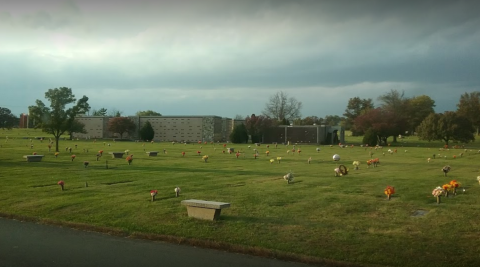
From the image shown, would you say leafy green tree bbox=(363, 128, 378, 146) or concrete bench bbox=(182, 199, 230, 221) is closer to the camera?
concrete bench bbox=(182, 199, 230, 221)

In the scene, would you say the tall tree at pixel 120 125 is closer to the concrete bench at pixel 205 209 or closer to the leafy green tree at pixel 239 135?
the leafy green tree at pixel 239 135

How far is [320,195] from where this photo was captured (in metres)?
13.4

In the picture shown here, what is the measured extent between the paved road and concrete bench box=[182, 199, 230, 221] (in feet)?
5.15

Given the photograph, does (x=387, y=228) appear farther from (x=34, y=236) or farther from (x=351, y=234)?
(x=34, y=236)

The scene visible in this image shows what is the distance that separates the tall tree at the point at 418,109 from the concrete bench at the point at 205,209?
7717 centimetres

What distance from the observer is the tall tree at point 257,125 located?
71.6m

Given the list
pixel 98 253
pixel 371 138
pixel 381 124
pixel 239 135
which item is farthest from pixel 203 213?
pixel 239 135

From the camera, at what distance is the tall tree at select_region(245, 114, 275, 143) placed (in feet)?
235

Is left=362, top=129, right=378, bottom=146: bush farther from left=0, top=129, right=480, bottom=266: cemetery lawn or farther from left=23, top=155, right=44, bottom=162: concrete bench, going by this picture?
left=23, top=155, right=44, bottom=162: concrete bench

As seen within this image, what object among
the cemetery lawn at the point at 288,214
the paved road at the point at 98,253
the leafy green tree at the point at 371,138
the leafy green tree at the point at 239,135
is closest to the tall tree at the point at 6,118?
the leafy green tree at the point at 239,135

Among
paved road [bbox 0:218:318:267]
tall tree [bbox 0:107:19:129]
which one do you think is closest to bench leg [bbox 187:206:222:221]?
paved road [bbox 0:218:318:267]

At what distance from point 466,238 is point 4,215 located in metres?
10.7

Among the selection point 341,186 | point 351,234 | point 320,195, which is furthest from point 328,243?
point 341,186

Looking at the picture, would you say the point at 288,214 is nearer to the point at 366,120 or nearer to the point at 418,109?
the point at 366,120
